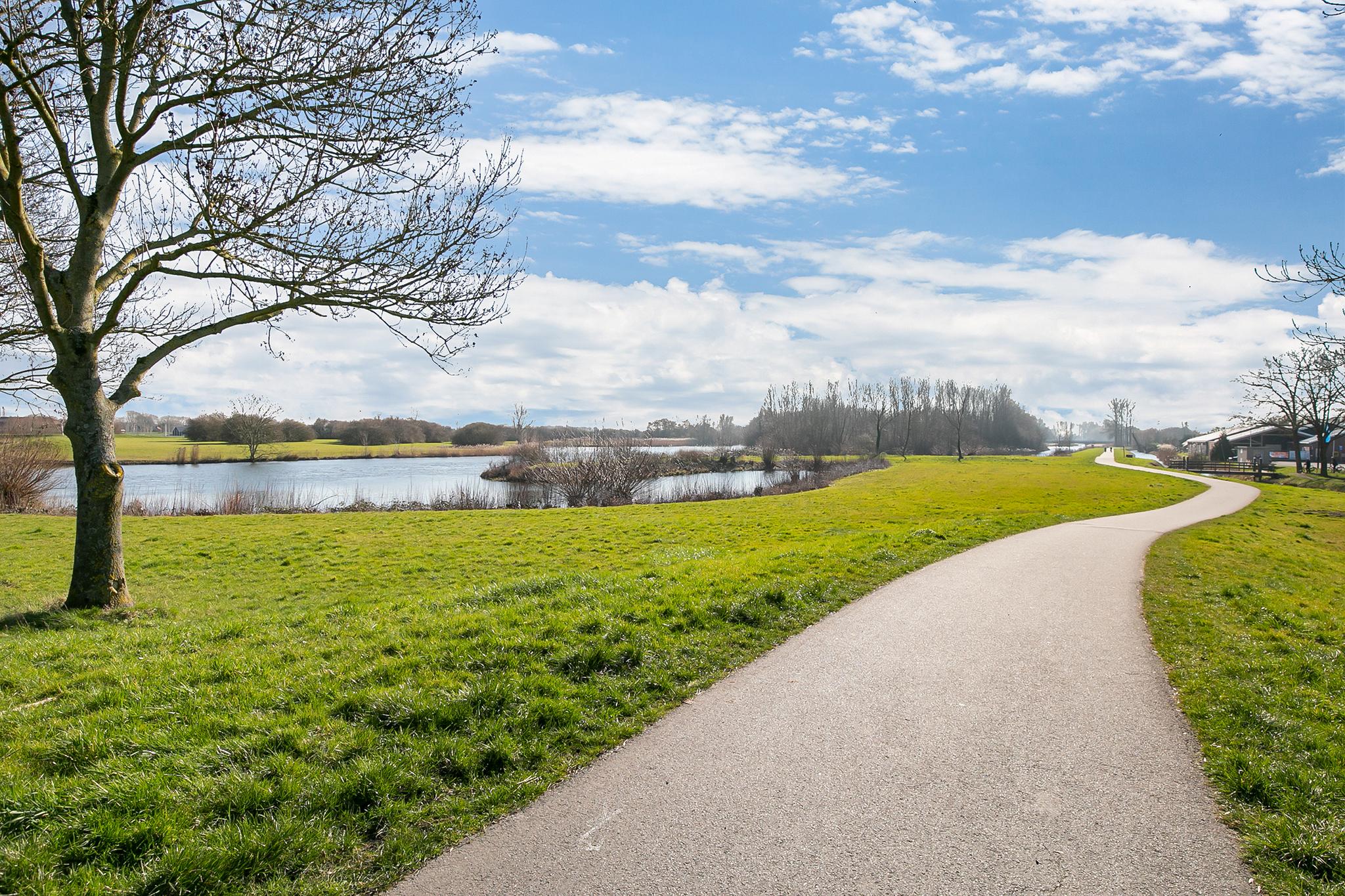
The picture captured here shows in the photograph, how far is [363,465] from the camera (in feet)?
197

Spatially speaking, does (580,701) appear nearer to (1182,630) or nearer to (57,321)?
(1182,630)

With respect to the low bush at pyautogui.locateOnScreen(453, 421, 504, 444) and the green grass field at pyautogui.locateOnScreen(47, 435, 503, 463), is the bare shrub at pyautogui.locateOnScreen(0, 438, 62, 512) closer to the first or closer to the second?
the green grass field at pyautogui.locateOnScreen(47, 435, 503, 463)

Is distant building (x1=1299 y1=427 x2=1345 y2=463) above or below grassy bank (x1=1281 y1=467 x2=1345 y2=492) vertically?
above

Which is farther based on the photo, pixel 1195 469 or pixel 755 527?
pixel 1195 469

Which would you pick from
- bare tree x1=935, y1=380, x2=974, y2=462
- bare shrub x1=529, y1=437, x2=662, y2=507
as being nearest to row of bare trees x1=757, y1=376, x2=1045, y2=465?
bare tree x1=935, y1=380, x2=974, y2=462

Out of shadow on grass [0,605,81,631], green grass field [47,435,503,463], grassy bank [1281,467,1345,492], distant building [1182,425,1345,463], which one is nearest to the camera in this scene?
shadow on grass [0,605,81,631]

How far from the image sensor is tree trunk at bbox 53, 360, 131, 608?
381 inches

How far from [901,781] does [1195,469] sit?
66409mm

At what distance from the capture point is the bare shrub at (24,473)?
25.9 meters

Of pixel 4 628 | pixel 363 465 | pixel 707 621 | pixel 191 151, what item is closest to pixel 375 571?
pixel 4 628

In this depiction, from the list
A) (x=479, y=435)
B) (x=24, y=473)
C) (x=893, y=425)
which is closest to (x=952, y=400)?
(x=893, y=425)

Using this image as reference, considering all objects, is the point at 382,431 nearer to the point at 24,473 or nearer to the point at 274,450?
the point at 274,450

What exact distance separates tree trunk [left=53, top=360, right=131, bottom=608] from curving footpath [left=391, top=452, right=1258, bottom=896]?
929cm

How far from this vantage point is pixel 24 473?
26672mm
